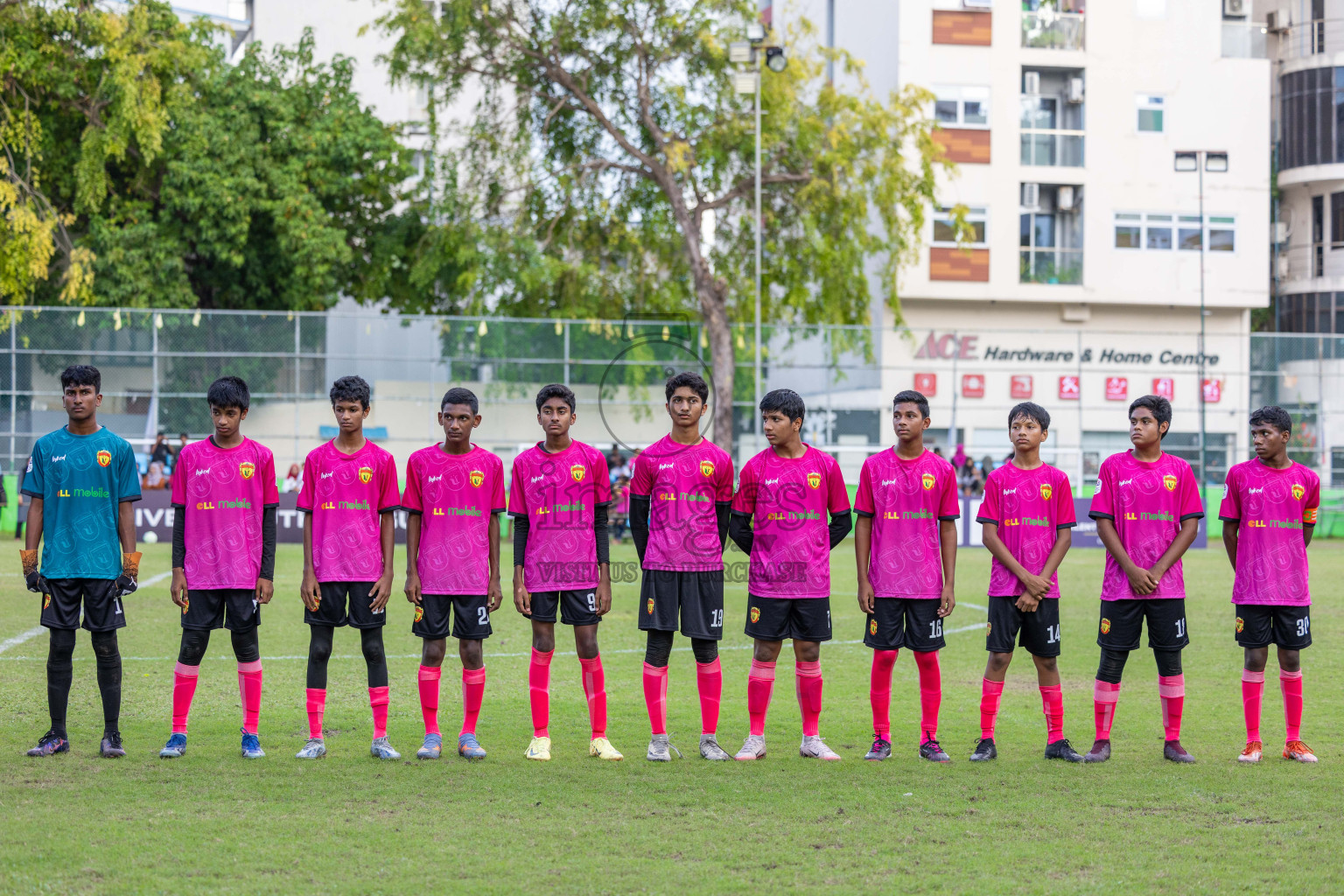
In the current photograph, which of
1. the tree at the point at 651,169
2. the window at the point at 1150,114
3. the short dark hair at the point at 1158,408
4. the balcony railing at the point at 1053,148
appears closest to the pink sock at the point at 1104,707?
the short dark hair at the point at 1158,408

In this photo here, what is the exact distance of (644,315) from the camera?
2886 centimetres

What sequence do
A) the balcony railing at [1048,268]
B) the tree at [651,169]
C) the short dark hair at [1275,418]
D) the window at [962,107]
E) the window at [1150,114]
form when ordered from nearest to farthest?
1. the short dark hair at [1275,418]
2. the tree at [651,169]
3. the window at [962,107]
4. the balcony railing at [1048,268]
5. the window at [1150,114]

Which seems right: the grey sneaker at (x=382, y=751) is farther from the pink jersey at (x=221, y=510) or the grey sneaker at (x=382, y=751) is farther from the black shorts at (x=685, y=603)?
the black shorts at (x=685, y=603)

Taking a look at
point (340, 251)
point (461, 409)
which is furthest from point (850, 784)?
point (340, 251)

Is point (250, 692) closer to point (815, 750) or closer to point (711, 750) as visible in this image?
point (711, 750)

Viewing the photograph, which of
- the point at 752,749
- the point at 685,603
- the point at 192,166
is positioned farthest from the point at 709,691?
the point at 192,166

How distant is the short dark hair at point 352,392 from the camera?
705 centimetres

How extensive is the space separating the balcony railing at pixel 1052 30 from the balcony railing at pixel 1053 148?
85.8 inches

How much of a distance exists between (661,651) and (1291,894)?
10.6 ft

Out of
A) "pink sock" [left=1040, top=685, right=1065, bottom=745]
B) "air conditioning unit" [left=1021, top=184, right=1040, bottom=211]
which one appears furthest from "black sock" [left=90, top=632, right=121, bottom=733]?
"air conditioning unit" [left=1021, top=184, right=1040, bottom=211]

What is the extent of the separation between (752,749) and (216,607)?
2.79m

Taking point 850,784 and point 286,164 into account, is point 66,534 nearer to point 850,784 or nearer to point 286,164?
point 850,784

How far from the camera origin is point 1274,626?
725cm

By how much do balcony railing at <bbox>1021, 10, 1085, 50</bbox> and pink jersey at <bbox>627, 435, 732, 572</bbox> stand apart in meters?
31.7
